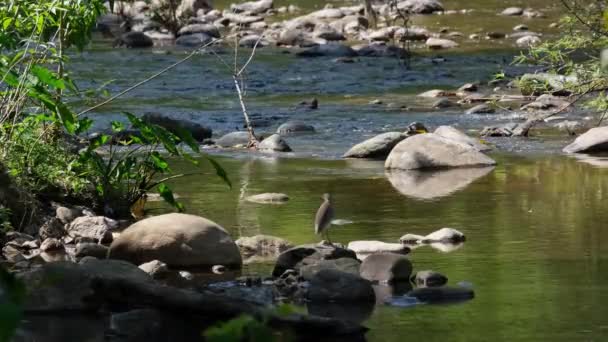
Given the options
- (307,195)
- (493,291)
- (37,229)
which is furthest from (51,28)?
(493,291)

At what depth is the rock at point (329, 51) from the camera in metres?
22.9

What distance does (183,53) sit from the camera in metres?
23.9

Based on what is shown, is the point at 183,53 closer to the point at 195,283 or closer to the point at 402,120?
the point at 402,120

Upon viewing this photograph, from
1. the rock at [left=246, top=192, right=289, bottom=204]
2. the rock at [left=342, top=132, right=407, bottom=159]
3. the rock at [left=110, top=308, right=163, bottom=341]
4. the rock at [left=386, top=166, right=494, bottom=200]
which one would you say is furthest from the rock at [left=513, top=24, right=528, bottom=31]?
the rock at [left=110, top=308, right=163, bottom=341]

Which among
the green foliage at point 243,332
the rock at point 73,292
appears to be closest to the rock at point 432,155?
the rock at point 73,292

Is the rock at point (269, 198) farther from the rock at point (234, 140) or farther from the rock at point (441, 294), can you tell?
the rock at point (234, 140)

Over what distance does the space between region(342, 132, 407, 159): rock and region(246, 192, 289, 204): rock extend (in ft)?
9.30

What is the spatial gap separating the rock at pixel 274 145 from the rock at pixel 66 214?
184 inches

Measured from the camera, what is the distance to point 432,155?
35.1 ft

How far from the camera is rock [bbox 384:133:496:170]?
1058cm

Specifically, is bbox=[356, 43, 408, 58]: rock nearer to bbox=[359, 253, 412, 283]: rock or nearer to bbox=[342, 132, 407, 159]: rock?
bbox=[342, 132, 407, 159]: rock

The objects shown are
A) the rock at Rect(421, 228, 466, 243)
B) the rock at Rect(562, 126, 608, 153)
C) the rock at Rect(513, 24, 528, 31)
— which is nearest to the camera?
the rock at Rect(421, 228, 466, 243)

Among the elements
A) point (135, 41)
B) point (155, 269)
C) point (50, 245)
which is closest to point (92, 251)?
point (50, 245)

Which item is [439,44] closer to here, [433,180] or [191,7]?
[191,7]
